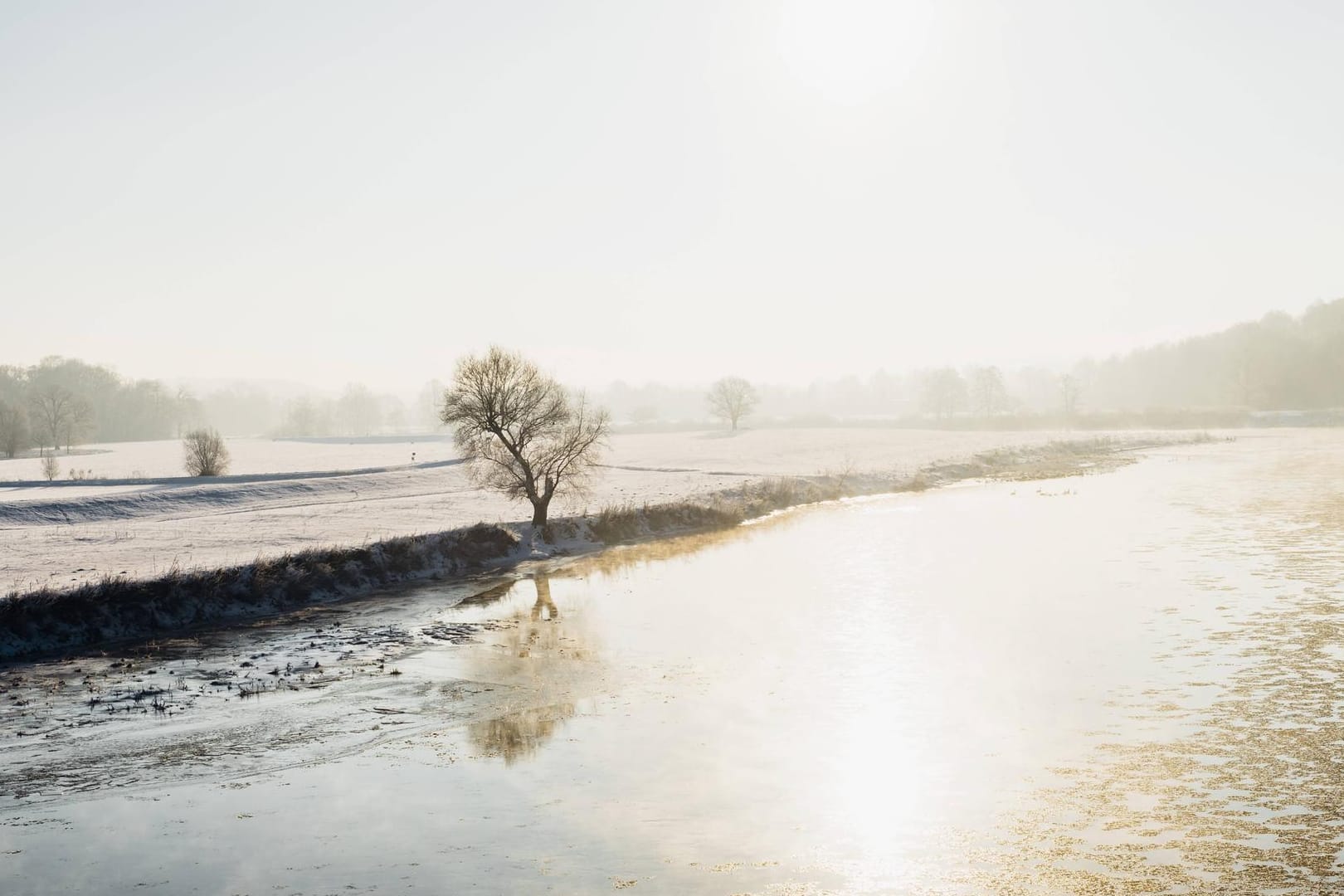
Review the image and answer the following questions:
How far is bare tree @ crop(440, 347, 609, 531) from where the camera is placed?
40.5 m

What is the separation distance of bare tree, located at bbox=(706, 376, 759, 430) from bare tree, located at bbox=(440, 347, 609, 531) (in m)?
92.2

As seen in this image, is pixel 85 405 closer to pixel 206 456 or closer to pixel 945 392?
pixel 206 456

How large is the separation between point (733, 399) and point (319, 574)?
107 meters

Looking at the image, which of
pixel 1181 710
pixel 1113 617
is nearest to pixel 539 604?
pixel 1113 617

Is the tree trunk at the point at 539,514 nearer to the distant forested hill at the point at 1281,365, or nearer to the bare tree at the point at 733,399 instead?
the bare tree at the point at 733,399

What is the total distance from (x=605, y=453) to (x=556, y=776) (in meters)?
76.0

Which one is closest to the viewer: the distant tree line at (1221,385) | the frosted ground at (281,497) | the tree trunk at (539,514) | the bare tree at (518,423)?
the frosted ground at (281,497)

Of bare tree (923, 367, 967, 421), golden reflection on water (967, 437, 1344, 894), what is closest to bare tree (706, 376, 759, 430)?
bare tree (923, 367, 967, 421)

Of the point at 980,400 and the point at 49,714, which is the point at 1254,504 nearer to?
the point at 49,714

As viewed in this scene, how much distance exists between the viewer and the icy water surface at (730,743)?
1191cm

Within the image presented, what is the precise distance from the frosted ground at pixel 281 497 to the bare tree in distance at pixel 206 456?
1231 mm

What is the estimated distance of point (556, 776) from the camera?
15273mm

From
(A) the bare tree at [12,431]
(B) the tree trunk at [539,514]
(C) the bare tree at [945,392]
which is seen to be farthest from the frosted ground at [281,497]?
(C) the bare tree at [945,392]

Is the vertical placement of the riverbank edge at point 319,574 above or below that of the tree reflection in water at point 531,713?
above
